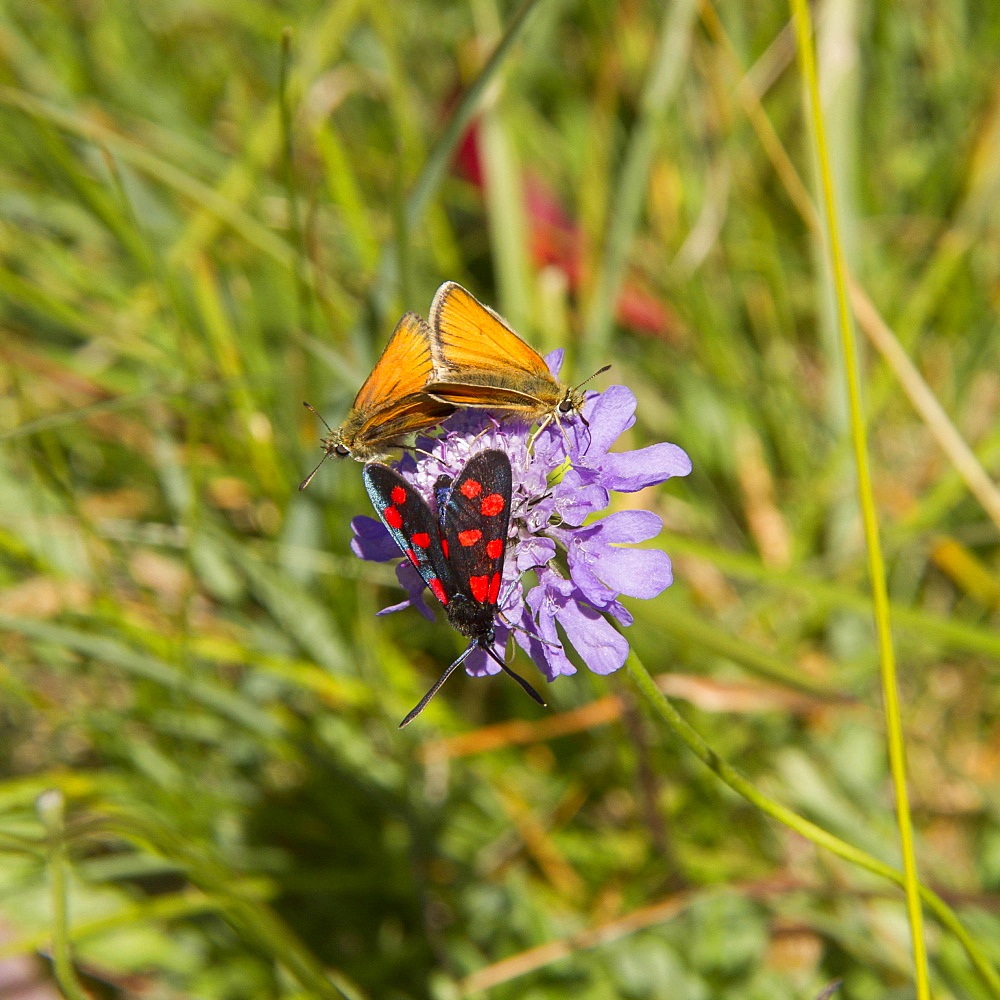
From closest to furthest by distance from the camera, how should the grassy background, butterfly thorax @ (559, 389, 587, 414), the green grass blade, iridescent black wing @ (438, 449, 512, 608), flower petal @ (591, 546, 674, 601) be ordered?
iridescent black wing @ (438, 449, 512, 608) < flower petal @ (591, 546, 674, 601) < butterfly thorax @ (559, 389, 587, 414) < the grassy background < the green grass blade

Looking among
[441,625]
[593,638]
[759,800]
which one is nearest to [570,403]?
[593,638]

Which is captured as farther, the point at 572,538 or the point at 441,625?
the point at 441,625

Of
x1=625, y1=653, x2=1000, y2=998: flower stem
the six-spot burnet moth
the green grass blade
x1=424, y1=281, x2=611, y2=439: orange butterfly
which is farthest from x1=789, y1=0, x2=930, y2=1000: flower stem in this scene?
the green grass blade

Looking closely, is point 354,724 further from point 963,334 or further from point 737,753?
point 963,334

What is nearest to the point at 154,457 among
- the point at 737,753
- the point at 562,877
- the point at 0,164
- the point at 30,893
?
the point at 30,893

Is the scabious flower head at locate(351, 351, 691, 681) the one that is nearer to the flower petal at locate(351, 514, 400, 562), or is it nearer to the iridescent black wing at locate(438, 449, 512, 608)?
the flower petal at locate(351, 514, 400, 562)

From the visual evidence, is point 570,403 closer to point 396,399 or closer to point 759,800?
point 396,399
